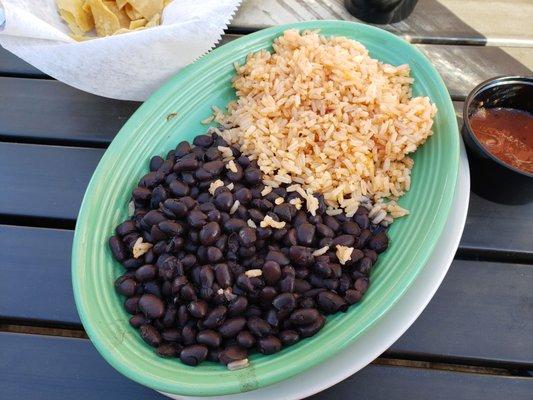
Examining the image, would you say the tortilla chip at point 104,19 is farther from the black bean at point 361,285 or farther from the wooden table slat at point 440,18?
the black bean at point 361,285

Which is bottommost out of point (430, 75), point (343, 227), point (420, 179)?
point (343, 227)

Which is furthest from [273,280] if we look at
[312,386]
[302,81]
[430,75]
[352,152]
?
[430,75]

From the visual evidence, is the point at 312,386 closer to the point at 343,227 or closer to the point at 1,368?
the point at 343,227

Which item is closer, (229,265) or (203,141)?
(229,265)

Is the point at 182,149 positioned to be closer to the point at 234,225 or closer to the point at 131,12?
the point at 234,225

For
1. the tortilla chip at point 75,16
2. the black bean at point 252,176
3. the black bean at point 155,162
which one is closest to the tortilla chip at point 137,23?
the tortilla chip at point 75,16

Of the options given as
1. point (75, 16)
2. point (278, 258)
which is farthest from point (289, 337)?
point (75, 16)
